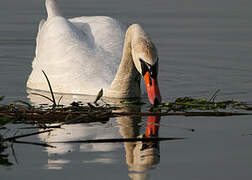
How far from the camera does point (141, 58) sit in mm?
10500

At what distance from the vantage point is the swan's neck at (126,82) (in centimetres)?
1175

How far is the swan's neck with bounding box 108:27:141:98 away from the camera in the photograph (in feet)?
38.5

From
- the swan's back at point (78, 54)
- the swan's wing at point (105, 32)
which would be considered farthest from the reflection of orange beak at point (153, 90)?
the swan's wing at point (105, 32)

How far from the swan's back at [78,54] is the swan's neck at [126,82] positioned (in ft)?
1.08

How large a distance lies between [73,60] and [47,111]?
330cm

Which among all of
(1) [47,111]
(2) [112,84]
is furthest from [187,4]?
(1) [47,111]

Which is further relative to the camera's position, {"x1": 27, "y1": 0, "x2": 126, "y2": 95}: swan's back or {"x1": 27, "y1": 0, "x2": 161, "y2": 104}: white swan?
{"x1": 27, "y1": 0, "x2": 126, "y2": 95}: swan's back

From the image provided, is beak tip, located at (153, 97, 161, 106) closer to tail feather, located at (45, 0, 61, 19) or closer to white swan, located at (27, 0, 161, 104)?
white swan, located at (27, 0, 161, 104)

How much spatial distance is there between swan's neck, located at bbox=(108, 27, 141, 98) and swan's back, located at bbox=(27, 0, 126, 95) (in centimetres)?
33

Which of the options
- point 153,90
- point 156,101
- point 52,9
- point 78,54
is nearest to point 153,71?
point 153,90

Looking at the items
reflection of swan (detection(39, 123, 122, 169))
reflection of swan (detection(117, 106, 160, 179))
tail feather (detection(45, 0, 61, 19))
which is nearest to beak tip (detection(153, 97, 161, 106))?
reflection of swan (detection(117, 106, 160, 179))

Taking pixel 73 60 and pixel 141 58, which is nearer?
pixel 141 58

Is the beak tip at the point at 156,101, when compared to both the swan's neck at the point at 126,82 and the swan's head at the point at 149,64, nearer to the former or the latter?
the swan's head at the point at 149,64

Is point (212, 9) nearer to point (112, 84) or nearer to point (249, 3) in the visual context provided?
point (249, 3)
